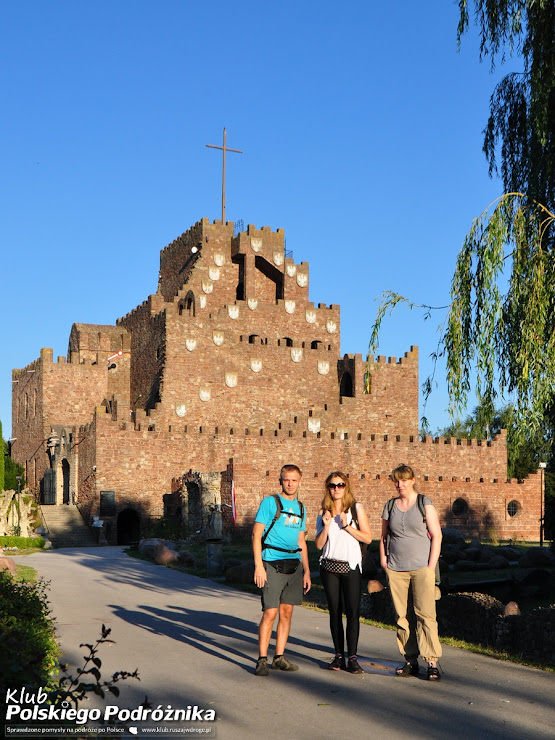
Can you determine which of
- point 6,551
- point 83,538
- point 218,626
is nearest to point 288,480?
point 218,626

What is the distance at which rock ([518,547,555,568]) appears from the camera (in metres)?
19.7

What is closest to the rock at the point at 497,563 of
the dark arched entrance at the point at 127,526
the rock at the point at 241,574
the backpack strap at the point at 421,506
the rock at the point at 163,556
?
the rock at the point at 241,574

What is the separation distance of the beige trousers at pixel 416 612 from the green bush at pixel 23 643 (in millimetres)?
3279

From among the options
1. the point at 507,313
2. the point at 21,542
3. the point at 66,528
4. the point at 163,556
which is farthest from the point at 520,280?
the point at 66,528

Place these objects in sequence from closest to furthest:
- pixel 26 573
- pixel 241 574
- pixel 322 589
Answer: pixel 322 589 → pixel 241 574 → pixel 26 573

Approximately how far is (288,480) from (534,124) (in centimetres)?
675

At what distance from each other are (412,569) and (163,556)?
15.2 m

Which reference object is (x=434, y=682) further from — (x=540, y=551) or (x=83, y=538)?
(x=83, y=538)

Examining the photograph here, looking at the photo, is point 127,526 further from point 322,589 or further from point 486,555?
point 322,589

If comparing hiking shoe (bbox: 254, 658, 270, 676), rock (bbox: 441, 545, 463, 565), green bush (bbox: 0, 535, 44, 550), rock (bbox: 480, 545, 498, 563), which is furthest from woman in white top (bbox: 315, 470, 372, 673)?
green bush (bbox: 0, 535, 44, 550)

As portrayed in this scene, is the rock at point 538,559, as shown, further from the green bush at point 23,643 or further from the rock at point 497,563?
the green bush at point 23,643

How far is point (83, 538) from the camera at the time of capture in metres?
35.9

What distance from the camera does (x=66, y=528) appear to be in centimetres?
3631

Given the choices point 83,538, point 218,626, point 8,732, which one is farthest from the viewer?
point 83,538
